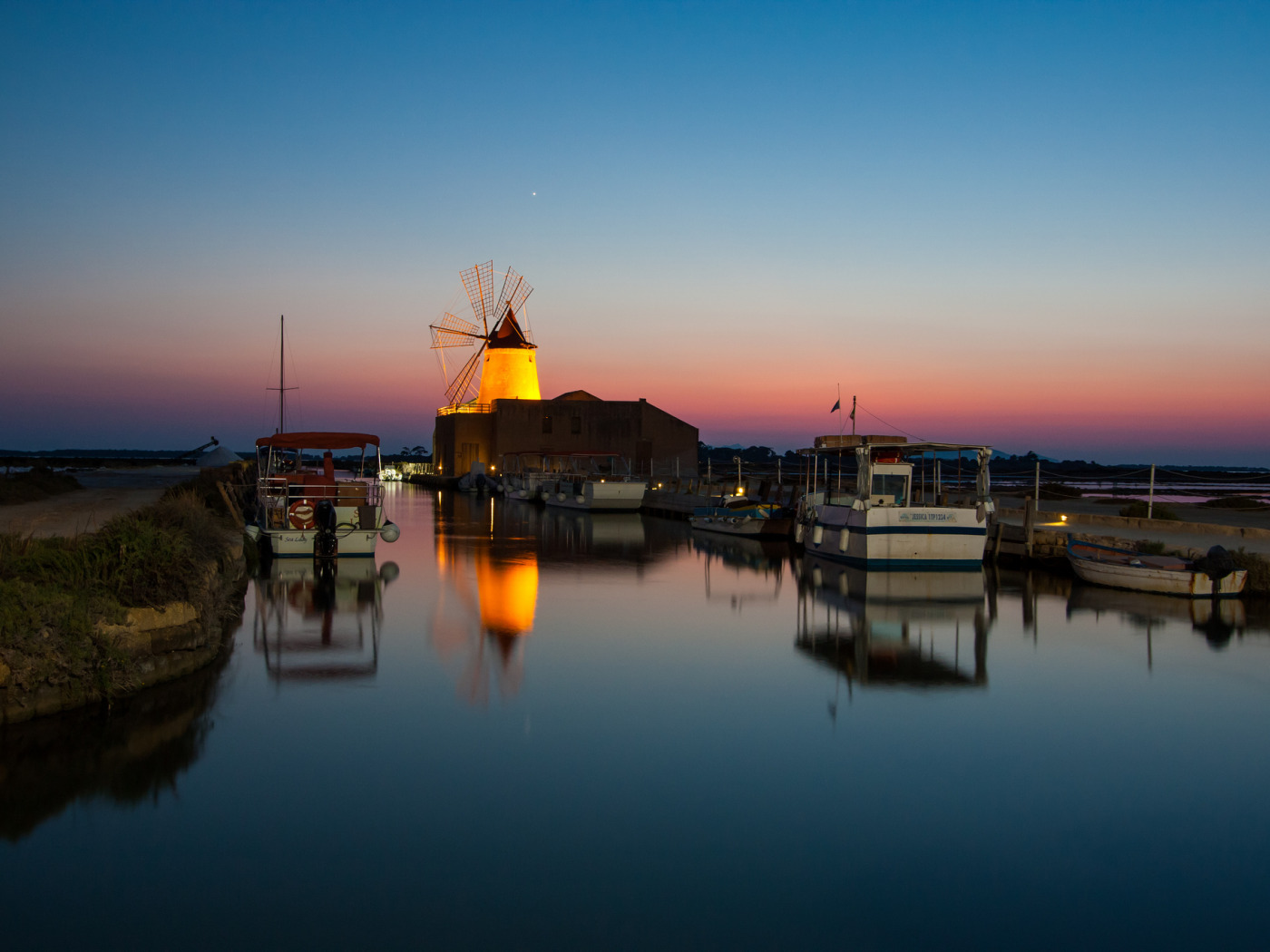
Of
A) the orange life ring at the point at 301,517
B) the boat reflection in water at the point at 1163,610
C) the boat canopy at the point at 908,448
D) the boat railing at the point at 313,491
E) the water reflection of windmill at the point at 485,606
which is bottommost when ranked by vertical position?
the water reflection of windmill at the point at 485,606

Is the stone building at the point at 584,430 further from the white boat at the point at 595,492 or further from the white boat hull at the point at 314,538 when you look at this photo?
the white boat hull at the point at 314,538

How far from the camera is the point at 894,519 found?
16797mm

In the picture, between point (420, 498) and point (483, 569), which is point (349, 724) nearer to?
point (483, 569)

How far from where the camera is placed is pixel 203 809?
5.75m

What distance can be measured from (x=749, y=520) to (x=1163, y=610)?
11860mm

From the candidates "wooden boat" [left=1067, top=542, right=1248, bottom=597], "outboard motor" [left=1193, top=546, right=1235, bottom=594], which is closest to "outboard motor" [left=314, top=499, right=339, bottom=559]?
"wooden boat" [left=1067, top=542, right=1248, bottom=597]

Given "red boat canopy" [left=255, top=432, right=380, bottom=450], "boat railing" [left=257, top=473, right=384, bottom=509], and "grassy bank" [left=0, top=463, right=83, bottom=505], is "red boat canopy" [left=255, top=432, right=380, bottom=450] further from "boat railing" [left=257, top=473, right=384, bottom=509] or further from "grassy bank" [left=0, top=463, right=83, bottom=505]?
"grassy bank" [left=0, top=463, right=83, bottom=505]

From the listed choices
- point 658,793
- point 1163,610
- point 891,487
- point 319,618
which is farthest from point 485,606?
point 1163,610

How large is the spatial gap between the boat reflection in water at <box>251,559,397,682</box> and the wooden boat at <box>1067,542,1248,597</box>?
410 inches

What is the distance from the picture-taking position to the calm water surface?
14.8 ft

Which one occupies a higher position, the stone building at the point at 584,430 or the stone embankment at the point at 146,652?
the stone building at the point at 584,430

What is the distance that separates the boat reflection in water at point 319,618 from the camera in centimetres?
948

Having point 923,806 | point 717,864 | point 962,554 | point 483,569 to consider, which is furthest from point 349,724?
point 962,554

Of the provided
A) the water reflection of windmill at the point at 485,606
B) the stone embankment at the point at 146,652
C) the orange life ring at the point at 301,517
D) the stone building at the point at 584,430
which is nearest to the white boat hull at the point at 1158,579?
the water reflection of windmill at the point at 485,606
